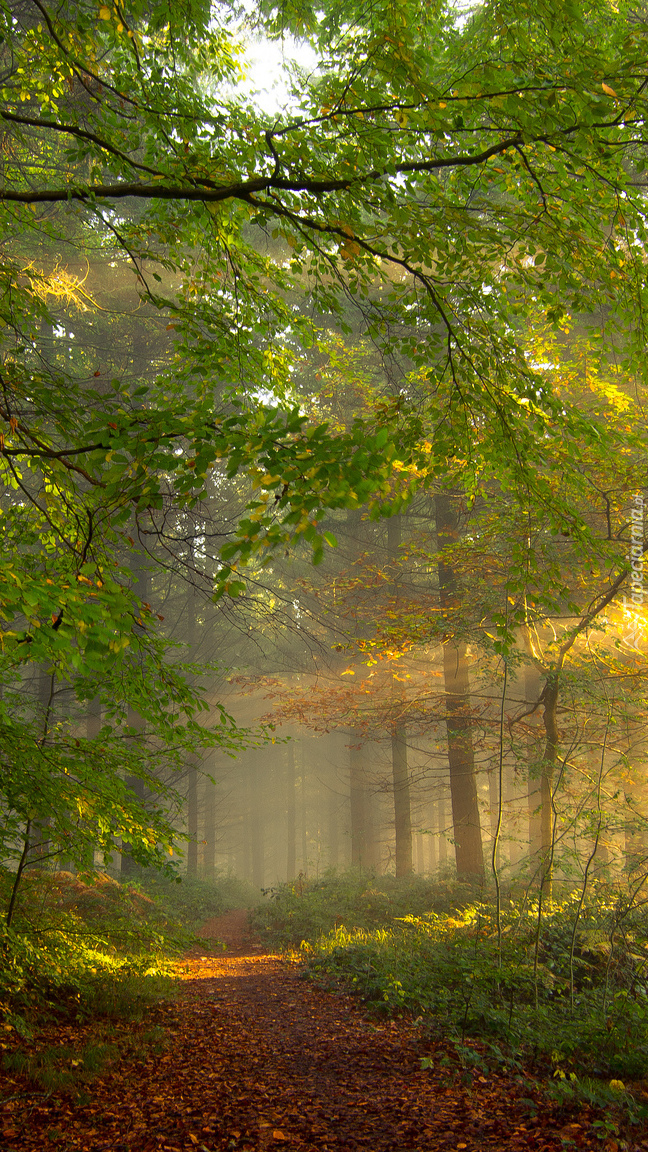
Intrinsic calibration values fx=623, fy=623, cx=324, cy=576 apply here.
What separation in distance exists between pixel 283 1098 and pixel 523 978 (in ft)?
9.66

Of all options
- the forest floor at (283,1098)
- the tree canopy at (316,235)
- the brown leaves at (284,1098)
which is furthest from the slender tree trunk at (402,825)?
the tree canopy at (316,235)

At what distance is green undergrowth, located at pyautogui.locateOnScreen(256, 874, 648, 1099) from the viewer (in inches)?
204

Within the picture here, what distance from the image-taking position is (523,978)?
6.46 meters

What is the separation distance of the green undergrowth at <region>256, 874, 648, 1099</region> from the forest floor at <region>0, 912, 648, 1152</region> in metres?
0.42

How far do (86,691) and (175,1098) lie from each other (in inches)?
124

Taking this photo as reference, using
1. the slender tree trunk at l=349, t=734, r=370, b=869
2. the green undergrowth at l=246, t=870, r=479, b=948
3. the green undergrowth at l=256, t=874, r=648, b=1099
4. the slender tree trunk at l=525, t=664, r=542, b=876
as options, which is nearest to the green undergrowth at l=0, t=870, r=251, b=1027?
the green undergrowth at l=256, t=874, r=648, b=1099

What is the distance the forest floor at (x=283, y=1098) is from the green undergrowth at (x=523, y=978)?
418 millimetres

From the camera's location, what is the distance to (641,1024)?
17.4ft

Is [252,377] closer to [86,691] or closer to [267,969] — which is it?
[86,691]

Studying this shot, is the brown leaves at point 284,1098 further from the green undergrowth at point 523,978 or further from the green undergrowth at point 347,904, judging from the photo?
the green undergrowth at point 347,904

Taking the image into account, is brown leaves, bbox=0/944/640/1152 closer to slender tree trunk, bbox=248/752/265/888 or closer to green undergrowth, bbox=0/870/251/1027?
green undergrowth, bbox=0/870/251/1027

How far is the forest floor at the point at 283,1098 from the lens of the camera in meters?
4.02

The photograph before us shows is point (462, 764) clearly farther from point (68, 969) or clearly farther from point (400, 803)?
point (68, 969)

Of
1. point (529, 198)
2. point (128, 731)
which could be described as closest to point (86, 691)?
point (128, 731)
